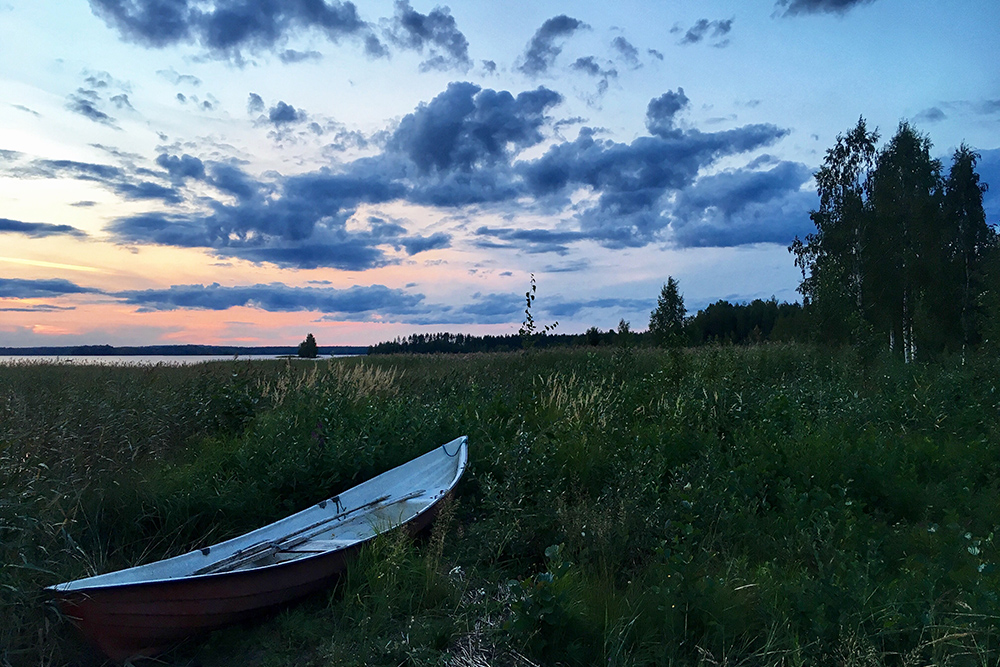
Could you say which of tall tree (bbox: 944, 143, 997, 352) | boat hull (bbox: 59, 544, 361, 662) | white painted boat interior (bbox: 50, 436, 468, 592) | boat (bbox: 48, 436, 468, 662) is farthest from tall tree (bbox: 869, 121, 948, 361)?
boat hull (bbox: 59, 544, 361, 662)

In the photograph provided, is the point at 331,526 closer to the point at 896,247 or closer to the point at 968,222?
the point at 896,247


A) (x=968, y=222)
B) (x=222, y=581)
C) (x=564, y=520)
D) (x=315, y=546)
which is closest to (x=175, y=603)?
(x=222, y=581)

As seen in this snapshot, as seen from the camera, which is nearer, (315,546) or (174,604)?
(174,604)

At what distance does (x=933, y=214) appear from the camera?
26.5 meters

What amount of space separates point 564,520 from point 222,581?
9.77 feet

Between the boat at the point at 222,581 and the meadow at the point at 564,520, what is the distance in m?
0.22

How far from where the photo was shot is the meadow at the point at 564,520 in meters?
3.83

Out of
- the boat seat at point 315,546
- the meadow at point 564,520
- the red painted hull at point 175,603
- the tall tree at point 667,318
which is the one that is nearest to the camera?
the meadow at point 564,520

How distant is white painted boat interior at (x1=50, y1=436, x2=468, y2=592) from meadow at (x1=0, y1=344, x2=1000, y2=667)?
36cm

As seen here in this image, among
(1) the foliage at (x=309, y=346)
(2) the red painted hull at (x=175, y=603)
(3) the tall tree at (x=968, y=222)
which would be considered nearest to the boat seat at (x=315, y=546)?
(2) the red painted hull at (x=175, y=603)

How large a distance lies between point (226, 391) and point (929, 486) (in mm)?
9558

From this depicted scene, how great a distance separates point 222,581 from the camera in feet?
15.0

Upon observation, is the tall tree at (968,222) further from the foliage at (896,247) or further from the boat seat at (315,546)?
the boat seat at (315,546)

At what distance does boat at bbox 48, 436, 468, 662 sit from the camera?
434cm
